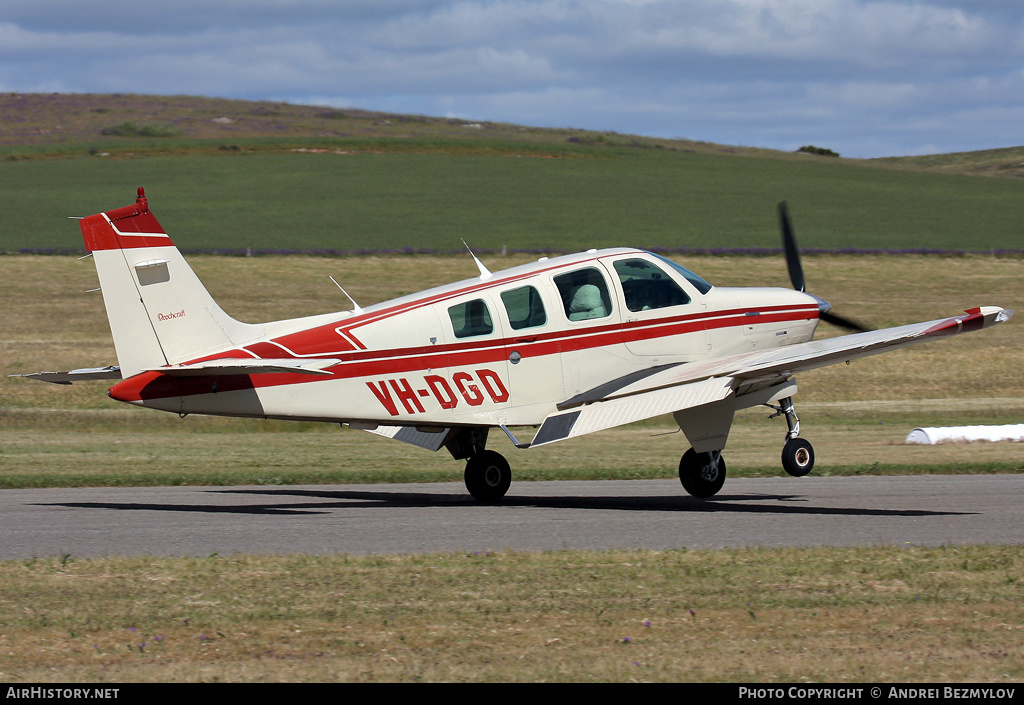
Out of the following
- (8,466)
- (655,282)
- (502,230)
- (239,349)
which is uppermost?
(502,230)

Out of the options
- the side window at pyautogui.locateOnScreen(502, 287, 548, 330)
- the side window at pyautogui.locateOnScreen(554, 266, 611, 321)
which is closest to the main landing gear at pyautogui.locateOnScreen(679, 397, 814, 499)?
the side window at pyautogui.locateOnScreen(554, 266, 611, 321)

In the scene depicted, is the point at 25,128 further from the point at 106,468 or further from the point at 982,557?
the point at 982,557

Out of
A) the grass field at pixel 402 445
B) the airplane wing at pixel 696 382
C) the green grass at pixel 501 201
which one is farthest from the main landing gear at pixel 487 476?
the green grass at pixel 501 201

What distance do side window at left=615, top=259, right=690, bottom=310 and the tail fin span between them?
4.76m

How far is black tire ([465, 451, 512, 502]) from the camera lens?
43.6 ft

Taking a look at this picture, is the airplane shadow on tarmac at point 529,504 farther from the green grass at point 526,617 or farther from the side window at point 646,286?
the green grass at point 526,617

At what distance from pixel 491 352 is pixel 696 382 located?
236 centimetres

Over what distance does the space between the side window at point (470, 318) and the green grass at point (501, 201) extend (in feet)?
109

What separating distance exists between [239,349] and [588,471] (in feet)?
21.5

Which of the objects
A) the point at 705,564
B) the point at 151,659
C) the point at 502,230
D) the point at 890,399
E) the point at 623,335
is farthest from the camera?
the point at 502,230

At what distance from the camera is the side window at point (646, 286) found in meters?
13.0

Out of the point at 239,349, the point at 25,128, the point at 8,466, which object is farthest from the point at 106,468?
the point at 25,128

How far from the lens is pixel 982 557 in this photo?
9.05 meters

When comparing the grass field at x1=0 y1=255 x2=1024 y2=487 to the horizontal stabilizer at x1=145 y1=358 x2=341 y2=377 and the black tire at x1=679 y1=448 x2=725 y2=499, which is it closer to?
the black tire at x1=679 y1=448 x2=725 y2=499
